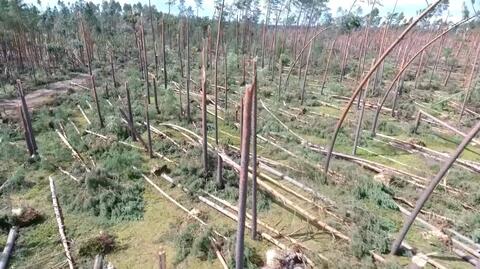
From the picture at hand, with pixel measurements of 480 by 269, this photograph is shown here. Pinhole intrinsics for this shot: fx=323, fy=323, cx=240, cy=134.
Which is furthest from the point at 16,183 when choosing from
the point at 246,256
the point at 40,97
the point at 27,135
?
the point at 40,97

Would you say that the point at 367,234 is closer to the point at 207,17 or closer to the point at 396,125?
the point at 396,125

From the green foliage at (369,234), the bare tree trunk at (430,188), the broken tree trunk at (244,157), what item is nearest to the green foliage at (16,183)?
the broken tree trunk at (244,157)

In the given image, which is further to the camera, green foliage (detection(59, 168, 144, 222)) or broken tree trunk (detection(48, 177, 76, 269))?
green foliage (detection(59, 168, 144, 222))

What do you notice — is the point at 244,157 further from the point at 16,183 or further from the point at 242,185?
the point at 16,183

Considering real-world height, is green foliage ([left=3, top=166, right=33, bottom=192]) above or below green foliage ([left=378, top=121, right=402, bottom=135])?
below

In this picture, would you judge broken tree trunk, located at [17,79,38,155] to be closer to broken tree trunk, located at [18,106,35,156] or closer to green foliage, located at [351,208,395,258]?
broken tree trunk, located at [18,106,35,156]

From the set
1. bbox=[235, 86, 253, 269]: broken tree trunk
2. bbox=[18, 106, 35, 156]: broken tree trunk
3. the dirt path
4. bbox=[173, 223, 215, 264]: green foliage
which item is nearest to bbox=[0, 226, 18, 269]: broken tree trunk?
bbox=[173, 223, 215, 264]: green foliage
